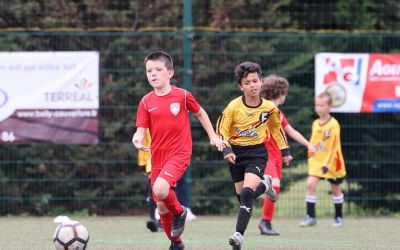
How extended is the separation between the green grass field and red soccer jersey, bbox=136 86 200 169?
1.15 metres

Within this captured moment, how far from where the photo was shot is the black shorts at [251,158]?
8812mm

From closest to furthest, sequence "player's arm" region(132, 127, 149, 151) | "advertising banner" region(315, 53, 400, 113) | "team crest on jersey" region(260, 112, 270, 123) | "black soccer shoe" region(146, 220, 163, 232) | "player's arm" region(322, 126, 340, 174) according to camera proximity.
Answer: "player's arm" region(132, 127, 149, 151) → "team crest on jersey" region(260, 112, 270, 123) → "black soccer shoe" region(146, 220, 163, 232) → "player's arm" region(322, 126, 340, 174) → "advertising banner" region(315, 53, 400, 113)

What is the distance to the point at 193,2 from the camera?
14.0 meters

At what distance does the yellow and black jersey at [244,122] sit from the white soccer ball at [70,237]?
5.99 feet

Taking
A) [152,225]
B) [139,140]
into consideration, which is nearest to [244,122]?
[139,140]

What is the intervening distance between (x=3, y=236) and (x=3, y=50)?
362cm

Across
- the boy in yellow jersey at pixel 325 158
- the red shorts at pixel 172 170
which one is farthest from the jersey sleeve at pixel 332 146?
the red shorts at pixel 172 170

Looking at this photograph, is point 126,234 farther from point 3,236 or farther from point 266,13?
point 266,13

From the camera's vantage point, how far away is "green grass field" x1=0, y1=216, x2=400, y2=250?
30.8 feet

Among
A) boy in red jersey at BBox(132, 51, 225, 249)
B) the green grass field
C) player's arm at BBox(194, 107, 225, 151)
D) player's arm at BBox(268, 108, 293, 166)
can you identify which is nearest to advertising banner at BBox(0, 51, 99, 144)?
the green grass field

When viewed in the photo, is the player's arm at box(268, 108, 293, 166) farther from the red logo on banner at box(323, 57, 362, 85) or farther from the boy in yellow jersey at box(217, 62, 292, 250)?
the red logo on banner at box(323, 57, 362, 85)

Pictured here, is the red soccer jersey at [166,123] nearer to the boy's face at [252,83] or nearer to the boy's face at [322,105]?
the boy's face at [252,83]

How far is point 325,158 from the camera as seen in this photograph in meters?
12.1

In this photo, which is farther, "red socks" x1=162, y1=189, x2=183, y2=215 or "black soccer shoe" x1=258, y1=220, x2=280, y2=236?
"black soccer shoe" x1=258, y1=220, x2=280, y2=236
